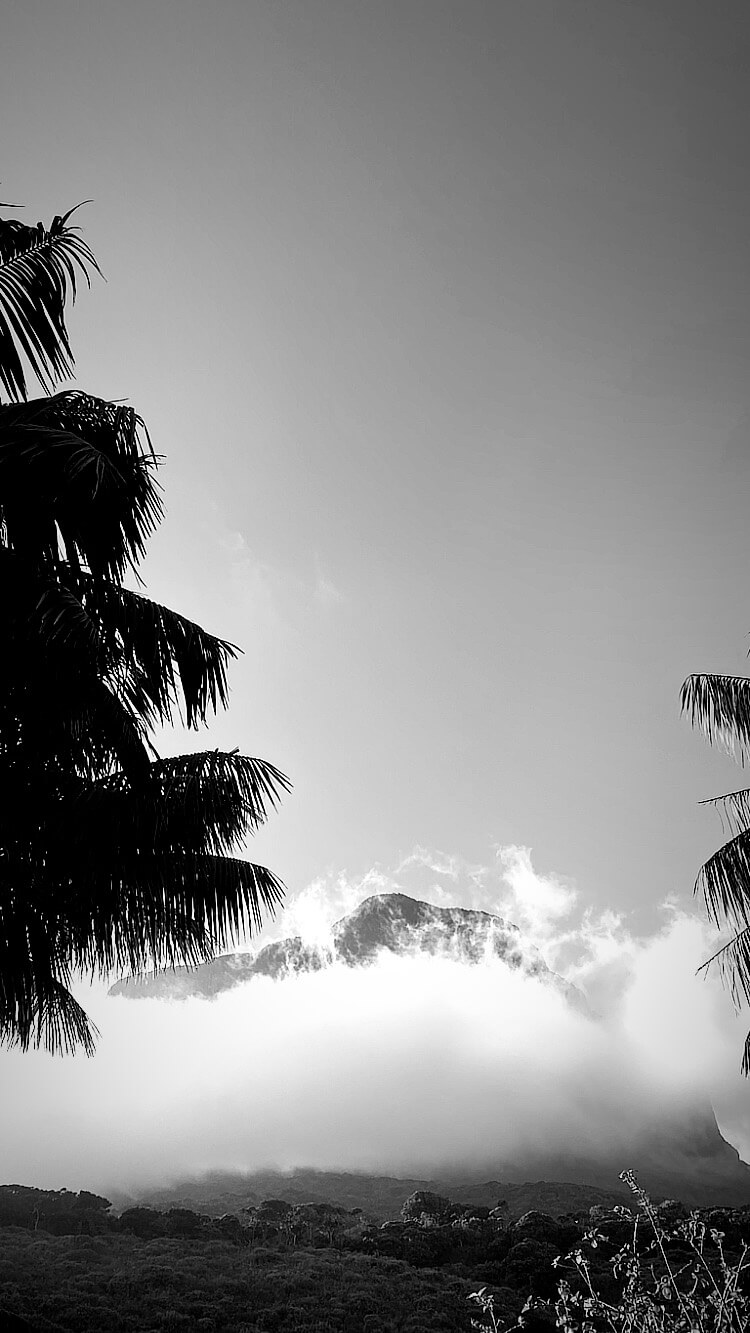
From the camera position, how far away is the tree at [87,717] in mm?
3887

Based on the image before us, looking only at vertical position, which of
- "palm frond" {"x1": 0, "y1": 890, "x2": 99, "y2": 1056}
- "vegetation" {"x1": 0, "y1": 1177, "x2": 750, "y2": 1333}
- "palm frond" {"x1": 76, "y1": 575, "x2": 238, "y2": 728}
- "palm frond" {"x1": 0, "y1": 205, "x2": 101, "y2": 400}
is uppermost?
"palm frond" {"x1": 0, "y1": 205, "x2": 101, "y2": 400}

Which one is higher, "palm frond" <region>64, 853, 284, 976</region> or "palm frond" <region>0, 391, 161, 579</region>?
"palm frond" <region>0, 391, 161, 579</region>

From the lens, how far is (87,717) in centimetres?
409

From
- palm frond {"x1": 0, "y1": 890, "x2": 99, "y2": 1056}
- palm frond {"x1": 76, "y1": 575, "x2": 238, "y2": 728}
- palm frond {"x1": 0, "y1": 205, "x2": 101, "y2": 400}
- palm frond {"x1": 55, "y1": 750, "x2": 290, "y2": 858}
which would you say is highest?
palm frond {"x1": 0, "y1": 205, "x2": 101, "y2": 400}

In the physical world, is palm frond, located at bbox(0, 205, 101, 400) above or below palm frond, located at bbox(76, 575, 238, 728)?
above

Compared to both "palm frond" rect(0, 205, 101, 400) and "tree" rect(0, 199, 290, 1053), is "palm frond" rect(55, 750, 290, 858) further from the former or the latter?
"palm frond" rect(0, 205, 101, 400)

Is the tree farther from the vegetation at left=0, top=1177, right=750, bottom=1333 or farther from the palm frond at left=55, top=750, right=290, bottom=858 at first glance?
the vegetation at left=0, top=1177, right=750, bottom=1333

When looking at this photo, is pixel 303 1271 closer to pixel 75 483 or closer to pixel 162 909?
pixel 162 909

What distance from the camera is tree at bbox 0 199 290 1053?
12.8ft

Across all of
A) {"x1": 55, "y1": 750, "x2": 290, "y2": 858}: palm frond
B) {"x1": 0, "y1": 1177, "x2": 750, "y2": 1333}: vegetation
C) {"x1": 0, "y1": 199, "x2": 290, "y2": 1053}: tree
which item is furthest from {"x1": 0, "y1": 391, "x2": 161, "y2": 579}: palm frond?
{"x1": 0, "y1": 1177, "x2": 750, "y2": 1333}: vegetation

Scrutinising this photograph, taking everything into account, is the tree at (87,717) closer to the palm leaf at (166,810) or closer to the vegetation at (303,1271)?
the palm leaf at (166,810)

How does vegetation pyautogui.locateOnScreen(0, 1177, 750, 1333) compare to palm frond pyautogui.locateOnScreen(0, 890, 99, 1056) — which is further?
vegetation pyautogui.locateOnScreen(0, 1177, 750, 1333)

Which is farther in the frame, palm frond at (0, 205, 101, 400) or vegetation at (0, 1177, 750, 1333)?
vegetation at (0, 1177, 750, 1333)

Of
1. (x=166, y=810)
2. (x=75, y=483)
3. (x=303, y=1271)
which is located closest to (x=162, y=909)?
(x=166, y=810)
